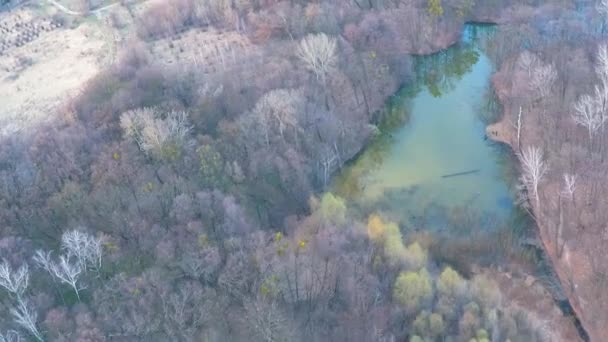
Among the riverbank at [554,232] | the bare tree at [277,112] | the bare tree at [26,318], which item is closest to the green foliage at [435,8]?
the riverbank at [554,232]

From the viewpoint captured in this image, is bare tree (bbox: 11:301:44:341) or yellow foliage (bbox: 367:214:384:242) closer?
bare tree (bbox: 11:301:44:341)

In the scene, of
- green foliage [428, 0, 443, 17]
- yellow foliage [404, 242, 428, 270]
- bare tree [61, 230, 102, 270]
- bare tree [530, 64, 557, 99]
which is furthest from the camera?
green foliage [428, 0, 443, 17]

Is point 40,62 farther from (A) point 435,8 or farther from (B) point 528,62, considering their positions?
(B) point 528,62

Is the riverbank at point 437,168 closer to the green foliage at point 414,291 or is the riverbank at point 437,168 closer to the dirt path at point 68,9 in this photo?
the green foliage at point 414,291

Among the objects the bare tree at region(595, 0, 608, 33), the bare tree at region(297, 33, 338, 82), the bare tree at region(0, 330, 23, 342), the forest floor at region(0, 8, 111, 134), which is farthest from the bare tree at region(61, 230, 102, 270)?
the bare tree at region(595, 0, 608, 33)

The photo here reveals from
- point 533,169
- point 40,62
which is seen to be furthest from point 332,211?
point 40,62

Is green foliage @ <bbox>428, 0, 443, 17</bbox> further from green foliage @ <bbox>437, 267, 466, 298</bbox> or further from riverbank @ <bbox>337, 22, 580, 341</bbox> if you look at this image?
green foliage @ <bbox>437, 267, 466, 298</bbox>

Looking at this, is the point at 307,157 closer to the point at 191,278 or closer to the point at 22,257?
the point at 191,278
